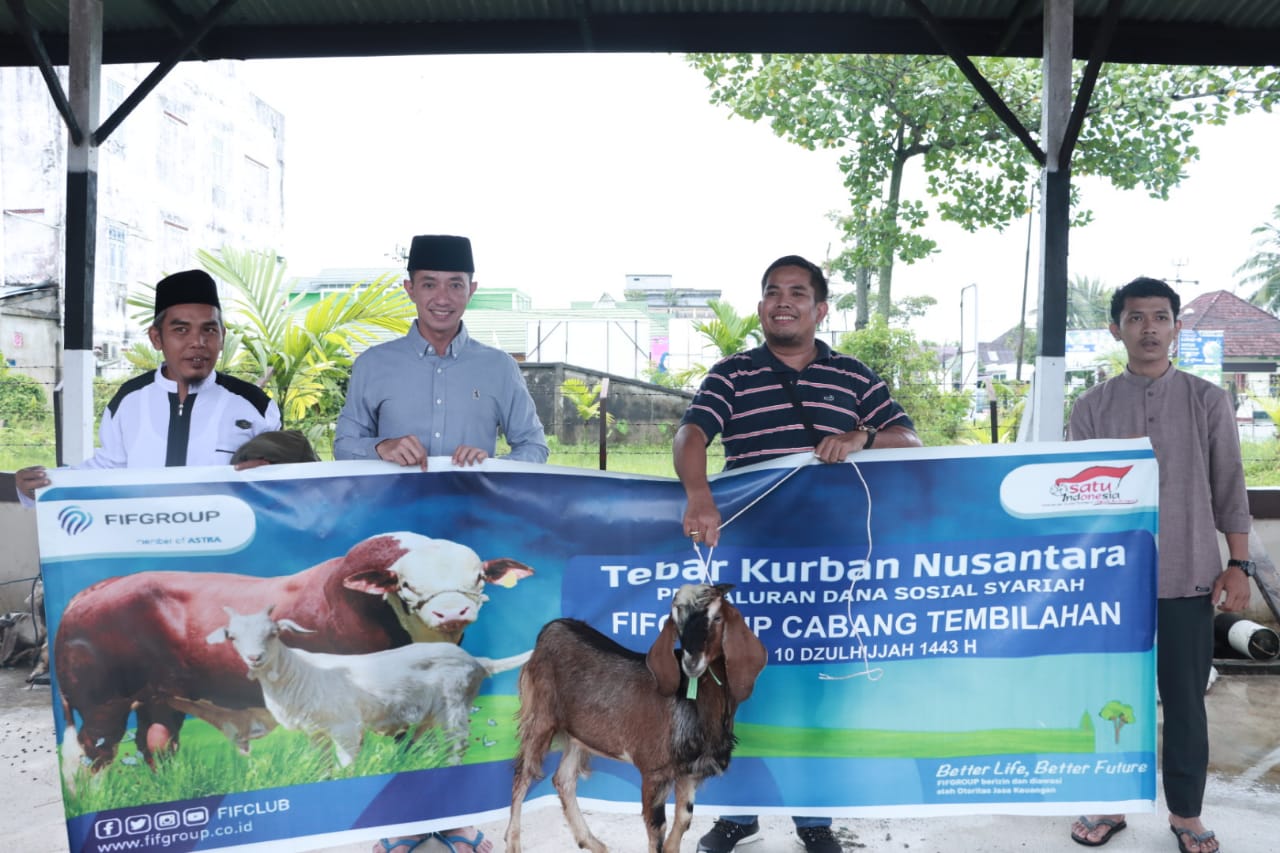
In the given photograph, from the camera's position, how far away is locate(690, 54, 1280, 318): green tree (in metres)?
15.6

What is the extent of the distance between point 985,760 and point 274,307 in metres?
6.85

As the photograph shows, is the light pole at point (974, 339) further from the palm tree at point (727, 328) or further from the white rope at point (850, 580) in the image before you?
the white rope at point (850, 580)

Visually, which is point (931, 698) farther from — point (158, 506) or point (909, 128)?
point (909, 128)

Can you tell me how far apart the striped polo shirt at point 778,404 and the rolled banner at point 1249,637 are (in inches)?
148

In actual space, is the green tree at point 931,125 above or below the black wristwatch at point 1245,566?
above

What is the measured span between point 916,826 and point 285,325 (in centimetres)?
641

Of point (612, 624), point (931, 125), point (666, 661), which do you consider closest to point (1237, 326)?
point (931, 125)

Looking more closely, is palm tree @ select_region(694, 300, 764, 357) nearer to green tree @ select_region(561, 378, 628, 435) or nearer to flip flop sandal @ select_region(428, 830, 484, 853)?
green tree @ select_region(561, 378, 628, 435)

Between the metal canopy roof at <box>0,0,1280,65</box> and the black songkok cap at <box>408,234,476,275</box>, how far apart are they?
281 cm

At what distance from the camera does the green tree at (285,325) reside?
25.9ft

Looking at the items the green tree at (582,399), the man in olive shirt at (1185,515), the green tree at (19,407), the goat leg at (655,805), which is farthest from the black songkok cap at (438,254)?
the green tree at (582,399)

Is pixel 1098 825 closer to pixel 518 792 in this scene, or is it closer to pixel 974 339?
pixel 518 792

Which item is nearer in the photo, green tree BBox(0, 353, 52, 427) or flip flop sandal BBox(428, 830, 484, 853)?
flip flop sandal BBox(428, 830, 484, 853)

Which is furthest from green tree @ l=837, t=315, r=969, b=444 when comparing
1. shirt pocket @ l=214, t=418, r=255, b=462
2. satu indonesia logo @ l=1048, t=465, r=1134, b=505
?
shirt pocket @ l=214, t=418, r=255, b=462
